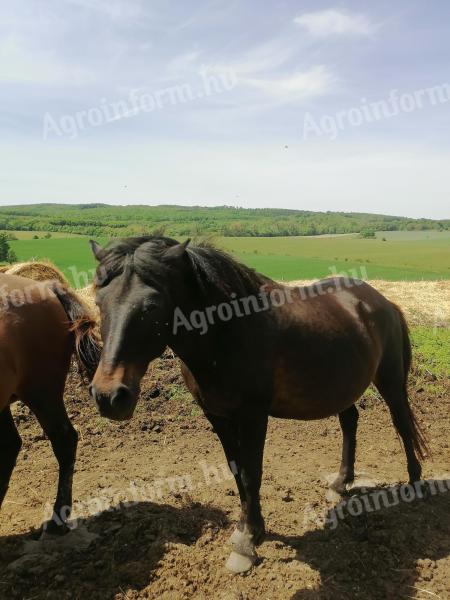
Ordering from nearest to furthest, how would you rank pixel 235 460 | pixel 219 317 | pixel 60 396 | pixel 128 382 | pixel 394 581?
pixel 128 382
pixel 219 317
pixel 394 581
pixel 235 460
pixel 60 396

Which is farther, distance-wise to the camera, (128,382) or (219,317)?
(219,317)

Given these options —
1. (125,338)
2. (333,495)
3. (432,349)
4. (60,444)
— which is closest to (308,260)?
(432,349)

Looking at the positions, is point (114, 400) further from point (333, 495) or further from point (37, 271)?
point (37, 271)

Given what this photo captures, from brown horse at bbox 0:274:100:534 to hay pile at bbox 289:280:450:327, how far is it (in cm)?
699

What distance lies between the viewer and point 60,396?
3701 millimetres

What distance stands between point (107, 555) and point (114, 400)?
2008 mm

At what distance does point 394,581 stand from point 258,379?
1.82m

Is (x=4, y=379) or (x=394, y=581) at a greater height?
(x=4, y=379)

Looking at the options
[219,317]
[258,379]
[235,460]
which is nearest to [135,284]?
[219,317]

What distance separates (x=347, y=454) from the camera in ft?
14.1

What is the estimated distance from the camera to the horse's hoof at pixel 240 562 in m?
3.05

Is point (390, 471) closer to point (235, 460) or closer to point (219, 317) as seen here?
point (235, 460)

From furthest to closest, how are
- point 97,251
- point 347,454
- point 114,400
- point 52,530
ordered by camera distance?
1. point 347,454
2. point 52,530
3. point 97,251
4. point 114,400

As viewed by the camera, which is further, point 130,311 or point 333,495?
point 333,495
